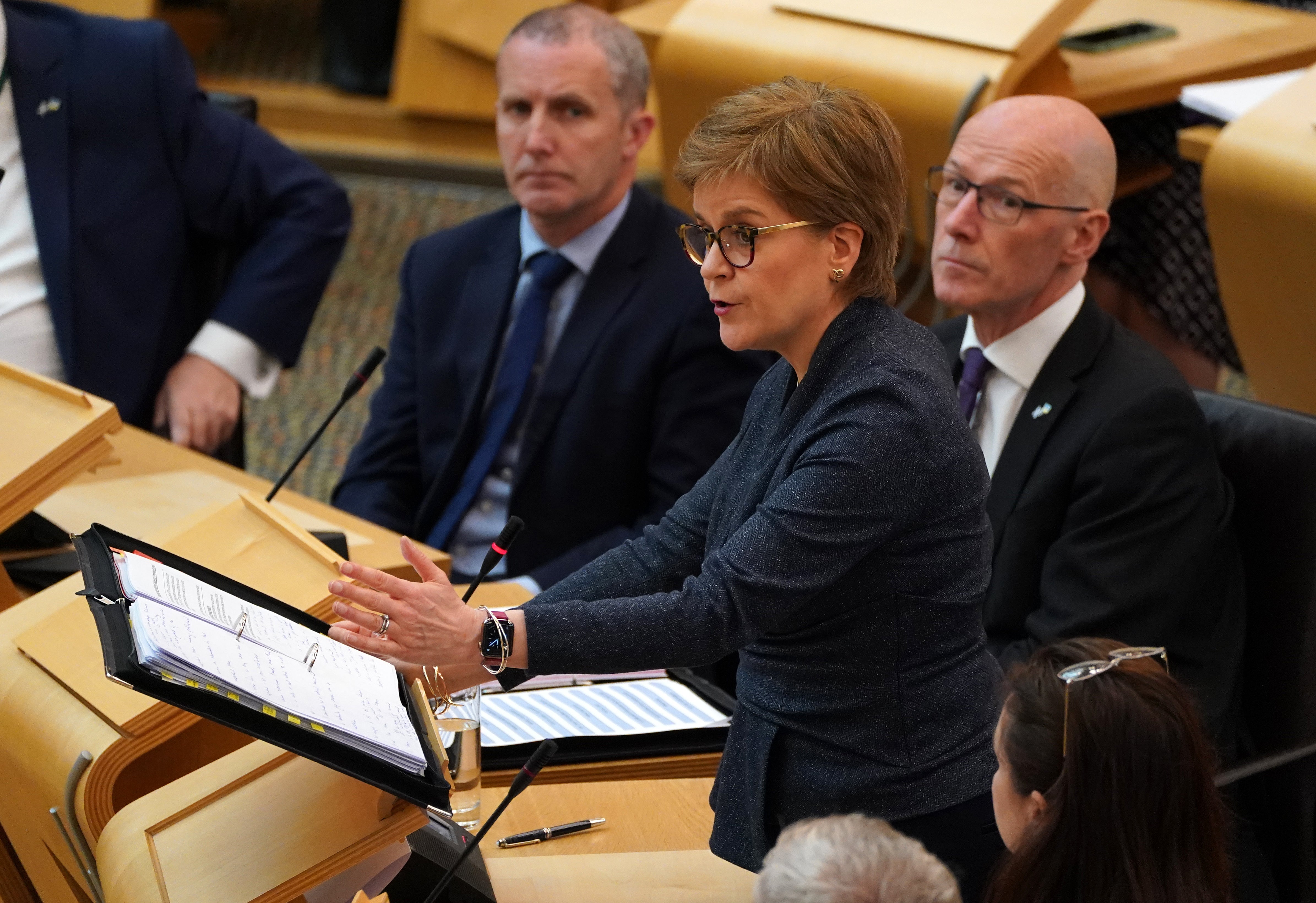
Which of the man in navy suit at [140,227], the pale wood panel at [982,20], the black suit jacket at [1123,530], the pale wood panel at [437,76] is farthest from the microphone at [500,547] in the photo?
the pale wood panel at [437,76]

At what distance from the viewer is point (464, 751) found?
4.56ft

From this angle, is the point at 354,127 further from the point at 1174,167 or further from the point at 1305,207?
the point at 1305,207

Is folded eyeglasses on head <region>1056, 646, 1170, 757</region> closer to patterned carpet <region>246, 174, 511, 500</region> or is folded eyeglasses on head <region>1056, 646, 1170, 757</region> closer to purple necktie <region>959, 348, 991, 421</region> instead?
purple necktie <region>959, 348, 991, 421</region>

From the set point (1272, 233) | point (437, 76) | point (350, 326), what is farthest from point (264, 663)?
point (437, 76)

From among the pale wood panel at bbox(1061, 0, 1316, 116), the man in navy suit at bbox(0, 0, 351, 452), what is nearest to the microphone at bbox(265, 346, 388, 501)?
the man in navy suit at bbox(0, 0, 351, 452)

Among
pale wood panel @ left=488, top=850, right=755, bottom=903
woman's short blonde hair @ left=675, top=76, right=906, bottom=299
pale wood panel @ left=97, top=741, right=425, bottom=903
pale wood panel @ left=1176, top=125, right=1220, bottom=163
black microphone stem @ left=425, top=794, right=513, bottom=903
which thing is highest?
woman's short blonde hair @ left=675, top=76, right=906, bottom=299

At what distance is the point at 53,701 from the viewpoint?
1369 mm

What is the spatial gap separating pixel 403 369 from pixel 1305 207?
4.85ft

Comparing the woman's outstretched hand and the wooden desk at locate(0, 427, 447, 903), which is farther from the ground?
the woman's outstretched hand

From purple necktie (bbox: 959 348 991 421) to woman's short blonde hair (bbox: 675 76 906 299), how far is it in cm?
78

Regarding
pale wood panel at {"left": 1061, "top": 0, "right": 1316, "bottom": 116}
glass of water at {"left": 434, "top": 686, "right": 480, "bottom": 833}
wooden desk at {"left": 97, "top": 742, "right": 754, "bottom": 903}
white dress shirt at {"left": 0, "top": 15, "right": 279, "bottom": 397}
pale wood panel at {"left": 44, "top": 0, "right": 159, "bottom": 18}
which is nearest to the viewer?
wooden desk at {"left": 97, "top": 742, "right": 754, "bottom": 903}

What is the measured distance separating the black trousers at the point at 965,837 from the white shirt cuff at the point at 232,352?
5.26ft

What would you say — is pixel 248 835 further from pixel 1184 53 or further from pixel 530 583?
pixel 1184 53

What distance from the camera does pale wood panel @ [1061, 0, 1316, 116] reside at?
9.90 ft
